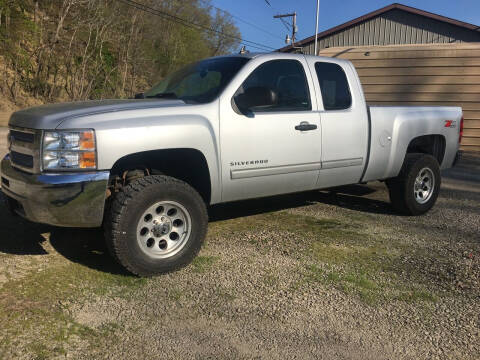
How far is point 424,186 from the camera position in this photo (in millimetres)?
5461

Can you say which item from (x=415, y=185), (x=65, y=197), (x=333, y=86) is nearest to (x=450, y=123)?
(x=415, y=185)

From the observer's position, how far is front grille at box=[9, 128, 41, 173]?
3086 millimetres

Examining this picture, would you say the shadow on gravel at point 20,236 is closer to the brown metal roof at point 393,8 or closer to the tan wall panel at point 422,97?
the tan wall panel at point 422,97

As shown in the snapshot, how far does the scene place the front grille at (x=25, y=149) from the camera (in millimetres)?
3086

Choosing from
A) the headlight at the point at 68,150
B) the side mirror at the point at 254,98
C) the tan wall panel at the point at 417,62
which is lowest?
the headlight at the point at 68,150

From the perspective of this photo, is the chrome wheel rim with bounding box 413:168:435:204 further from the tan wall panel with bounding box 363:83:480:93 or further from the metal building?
the tan wall panel with bounding box 363:83:480:93

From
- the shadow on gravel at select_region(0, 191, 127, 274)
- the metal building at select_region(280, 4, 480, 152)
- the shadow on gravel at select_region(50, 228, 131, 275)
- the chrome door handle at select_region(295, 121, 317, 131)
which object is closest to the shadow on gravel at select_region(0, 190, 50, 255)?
the shadow on gravel at select_region(0, 191, 127, 274)

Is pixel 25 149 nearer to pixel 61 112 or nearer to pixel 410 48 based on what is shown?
pixel 61 112

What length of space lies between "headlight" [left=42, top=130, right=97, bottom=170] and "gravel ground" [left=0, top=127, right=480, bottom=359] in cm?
92

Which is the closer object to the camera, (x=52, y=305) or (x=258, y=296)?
(x=52, y=305)

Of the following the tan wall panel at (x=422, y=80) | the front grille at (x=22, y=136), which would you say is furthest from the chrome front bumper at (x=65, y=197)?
the tan wall panel at (x=422, y=80)

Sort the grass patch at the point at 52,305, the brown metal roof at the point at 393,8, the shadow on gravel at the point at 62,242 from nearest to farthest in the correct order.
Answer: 1. the grass patch at the point at 52,305
2. the shadow on gravel at the point at 62,242
3. the brown metal roof at the point at 393,8

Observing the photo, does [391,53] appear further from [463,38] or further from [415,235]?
[463,38]

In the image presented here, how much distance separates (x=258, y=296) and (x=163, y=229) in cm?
95
